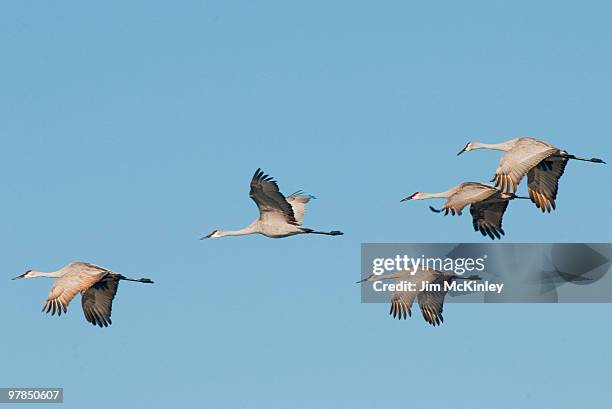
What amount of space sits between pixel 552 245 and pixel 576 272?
118 cm

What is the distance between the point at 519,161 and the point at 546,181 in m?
1.68

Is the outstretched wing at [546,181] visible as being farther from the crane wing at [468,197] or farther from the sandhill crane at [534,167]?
the crane wing at [468,197]

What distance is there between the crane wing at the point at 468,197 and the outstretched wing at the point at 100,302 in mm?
8174

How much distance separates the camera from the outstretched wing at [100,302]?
2371 inches

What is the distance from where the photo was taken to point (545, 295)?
6438 cm

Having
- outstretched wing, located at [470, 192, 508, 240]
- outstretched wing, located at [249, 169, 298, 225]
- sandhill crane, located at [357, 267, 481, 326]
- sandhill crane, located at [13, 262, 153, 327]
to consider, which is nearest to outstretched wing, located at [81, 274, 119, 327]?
sandhill crane, located at [13, 262, 153, 327]

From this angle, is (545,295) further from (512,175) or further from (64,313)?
(64,313)

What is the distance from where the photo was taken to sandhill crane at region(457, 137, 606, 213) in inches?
2267

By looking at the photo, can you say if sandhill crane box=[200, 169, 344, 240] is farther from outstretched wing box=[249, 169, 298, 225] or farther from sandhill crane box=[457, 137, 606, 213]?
sandhill crane box=[457, 137, 606, 213]

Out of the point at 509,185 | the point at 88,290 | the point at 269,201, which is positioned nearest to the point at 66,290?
the point at 88,290

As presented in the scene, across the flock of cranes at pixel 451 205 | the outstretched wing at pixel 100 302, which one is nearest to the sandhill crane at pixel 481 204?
the flock of cranes at pixel 451 205

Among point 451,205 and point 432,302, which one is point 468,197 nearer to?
point 451,205

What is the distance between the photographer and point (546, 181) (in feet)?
194

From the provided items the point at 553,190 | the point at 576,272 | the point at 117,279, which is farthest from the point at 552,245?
the point at 117,279
